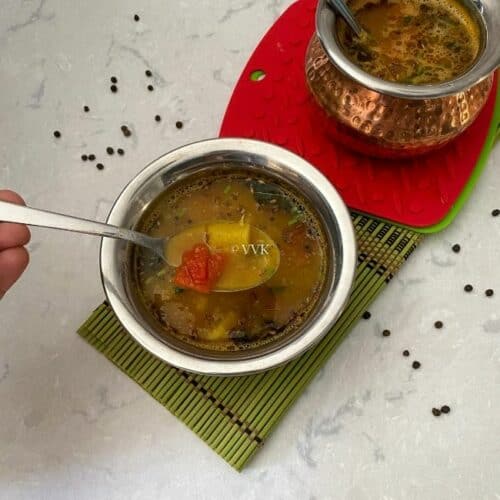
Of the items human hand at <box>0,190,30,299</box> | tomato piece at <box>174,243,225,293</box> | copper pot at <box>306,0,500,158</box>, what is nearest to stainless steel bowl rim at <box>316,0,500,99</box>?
copper pot at <box>306,0,500,158</box>

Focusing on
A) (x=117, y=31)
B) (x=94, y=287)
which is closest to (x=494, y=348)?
(x=94, y=287)

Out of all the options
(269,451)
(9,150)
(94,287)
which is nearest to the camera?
(269,451)

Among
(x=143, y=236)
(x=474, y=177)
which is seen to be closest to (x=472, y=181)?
(x=474, y=177)

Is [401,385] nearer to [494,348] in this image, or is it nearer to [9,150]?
[494,348]

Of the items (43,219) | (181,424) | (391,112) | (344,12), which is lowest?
(181,424)

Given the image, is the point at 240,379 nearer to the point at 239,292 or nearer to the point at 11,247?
the point at 239,292

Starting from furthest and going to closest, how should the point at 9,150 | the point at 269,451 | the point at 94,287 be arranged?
1. the point at 9,150
2. the point at 94,287
3. the point at 269,451
